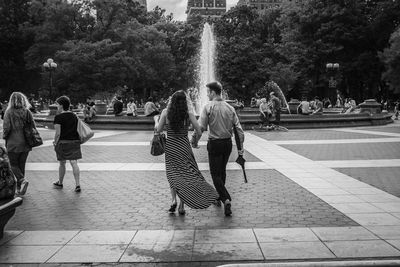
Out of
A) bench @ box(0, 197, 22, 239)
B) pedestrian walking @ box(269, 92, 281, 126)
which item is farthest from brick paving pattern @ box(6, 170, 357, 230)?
pedestrian walking @ box(269, 92, 281, 126)

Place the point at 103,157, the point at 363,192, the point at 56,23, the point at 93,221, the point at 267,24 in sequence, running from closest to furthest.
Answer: the point at 93,221, the point at 363,192, the point at 103,157, the point at 56,23, the point at 267,24

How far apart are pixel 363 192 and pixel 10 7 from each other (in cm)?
5304

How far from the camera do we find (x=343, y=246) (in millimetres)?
4844

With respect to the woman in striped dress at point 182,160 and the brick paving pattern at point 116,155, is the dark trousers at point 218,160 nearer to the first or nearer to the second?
the woman in striped dress at point 182,160

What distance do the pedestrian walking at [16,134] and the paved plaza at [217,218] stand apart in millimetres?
554

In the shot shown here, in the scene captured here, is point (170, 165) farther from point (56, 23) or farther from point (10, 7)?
point (10, 7)

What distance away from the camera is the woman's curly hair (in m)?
6.22

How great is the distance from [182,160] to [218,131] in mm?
699

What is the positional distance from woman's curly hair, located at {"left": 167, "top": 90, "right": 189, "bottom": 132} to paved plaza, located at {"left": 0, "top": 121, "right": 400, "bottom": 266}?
135cm

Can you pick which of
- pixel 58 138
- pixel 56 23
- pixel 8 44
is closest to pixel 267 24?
pixel 56 23

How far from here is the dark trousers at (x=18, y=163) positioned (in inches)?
303

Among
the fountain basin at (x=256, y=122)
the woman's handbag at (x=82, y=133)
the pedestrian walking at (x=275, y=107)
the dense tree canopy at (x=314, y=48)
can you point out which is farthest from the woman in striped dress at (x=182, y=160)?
the dense tree canopy at (x=314, y=48)

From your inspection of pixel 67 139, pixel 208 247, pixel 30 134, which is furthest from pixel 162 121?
pixel 30 134

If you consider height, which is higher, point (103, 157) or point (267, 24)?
point (267, 24)
